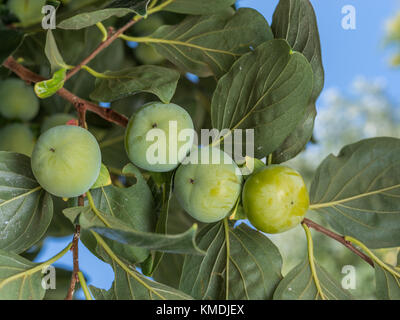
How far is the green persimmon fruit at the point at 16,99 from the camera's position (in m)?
0.91

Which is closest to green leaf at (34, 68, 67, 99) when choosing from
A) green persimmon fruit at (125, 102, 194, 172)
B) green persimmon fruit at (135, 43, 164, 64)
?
green persimmon fruit at (125, 102, 194, 172)

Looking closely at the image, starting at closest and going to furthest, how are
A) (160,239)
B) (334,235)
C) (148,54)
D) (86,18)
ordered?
1. (160,239)
2. (86,18)
3. (334,235)
4. (148,54)

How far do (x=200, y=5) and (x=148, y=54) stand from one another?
359mm

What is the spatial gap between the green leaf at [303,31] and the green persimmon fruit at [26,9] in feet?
1.59

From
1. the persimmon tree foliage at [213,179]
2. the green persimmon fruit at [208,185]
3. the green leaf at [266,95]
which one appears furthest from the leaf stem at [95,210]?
the green leaf at [266,95]

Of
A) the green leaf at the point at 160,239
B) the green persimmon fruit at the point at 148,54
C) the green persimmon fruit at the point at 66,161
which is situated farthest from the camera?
the green persimmon fruit at the point at 148,54

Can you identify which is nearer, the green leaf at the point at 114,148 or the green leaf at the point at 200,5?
the green leaf at the point at 200,5

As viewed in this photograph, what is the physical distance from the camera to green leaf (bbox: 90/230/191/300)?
584mm

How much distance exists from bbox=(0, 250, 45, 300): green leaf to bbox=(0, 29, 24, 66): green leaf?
285mm

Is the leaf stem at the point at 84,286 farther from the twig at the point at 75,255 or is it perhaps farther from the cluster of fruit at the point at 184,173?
the cluster of fruit at the point at 184,173

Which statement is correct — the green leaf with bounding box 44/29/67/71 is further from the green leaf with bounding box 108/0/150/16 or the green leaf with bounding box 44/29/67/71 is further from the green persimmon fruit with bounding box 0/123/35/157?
the green persimmon fruit with bounding box 0/123/35/157

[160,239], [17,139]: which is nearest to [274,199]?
[160,239]

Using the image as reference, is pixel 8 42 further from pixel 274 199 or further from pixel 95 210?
pixel 274 199

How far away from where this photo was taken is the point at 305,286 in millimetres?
632
